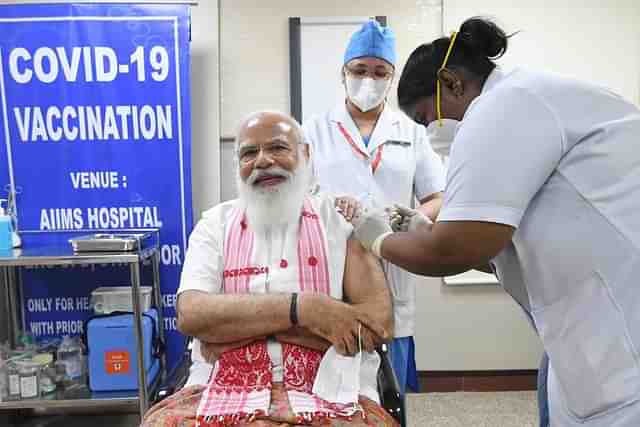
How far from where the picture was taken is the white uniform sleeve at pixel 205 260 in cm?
152

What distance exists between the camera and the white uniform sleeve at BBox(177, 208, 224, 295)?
59.7 inches

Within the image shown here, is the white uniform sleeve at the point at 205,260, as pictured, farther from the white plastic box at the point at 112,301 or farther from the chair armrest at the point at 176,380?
the white plastic box at the point at 112,301

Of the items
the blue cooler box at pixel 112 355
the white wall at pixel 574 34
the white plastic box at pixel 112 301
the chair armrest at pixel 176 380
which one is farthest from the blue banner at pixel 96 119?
the white wall at pixel 574 34

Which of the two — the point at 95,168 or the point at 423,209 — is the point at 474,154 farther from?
the point at 95,168

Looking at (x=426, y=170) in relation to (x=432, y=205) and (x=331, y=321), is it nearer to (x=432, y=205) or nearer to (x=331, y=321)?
(x=432, y=205)

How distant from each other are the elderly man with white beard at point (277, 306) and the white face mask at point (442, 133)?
0.45 metres

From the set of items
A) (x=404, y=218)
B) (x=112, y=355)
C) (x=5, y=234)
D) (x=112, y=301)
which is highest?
(x=404, y=218)

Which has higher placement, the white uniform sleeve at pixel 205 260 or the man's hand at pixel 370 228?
the man's hand at pixel 370 228

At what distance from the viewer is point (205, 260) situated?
1.56 metres

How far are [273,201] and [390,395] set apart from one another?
0.71 m

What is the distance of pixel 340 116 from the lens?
6.26ft

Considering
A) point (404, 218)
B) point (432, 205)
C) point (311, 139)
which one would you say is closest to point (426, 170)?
point (432, 205)

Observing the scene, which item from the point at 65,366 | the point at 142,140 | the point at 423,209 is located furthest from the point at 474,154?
the point at 65,366

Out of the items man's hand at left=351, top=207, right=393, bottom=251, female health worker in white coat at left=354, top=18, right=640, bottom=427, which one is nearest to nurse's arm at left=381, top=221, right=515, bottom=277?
female health worker in white coat at left=354, top=18, right=640, bottom=427
